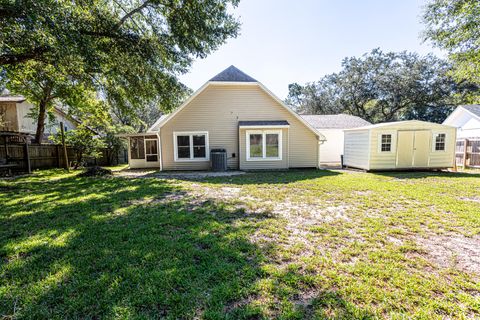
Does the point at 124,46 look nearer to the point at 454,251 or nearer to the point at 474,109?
the point at 454,251

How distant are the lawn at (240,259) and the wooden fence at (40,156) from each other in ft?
28.2

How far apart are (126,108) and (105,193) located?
6.11 meters

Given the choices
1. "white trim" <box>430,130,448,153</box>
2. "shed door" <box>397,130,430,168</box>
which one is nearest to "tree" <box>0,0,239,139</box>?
"shed door" <box>397,130,430,168</box>

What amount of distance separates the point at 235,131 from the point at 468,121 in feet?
62.0

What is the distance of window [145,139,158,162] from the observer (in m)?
15.0

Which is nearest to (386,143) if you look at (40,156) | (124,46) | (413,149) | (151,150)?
(413,149)

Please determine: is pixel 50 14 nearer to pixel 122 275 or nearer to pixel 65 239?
pixel 65 239

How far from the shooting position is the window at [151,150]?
15008mm

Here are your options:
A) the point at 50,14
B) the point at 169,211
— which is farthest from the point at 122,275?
the point at 50,14

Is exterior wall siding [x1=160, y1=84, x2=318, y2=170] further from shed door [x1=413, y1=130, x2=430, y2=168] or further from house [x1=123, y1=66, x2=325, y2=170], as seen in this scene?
shed door [x1=413, y1=130, x2=430, y2=168]

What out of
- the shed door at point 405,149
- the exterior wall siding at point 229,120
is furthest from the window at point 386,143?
→ the exterior wall siding at point 229,120

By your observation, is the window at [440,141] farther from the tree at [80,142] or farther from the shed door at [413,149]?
the tree at [80,142]

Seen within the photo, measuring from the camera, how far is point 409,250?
10.4 feet

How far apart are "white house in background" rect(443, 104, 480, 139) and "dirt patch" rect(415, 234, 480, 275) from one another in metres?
18.2
